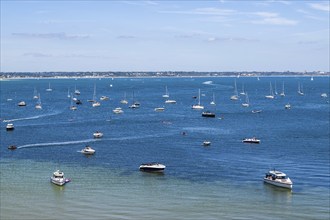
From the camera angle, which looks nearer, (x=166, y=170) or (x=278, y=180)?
(x=278, y=180)

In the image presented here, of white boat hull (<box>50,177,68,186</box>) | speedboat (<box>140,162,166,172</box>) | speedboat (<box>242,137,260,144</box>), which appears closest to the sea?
white boat hull (<box>50,177,68,186</box>)

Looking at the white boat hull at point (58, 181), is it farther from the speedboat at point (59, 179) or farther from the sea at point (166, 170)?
the sea at point (166, 170)

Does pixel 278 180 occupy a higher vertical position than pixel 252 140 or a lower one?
lower

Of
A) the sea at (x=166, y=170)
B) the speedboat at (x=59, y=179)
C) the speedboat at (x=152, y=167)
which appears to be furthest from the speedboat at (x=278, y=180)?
the speedboat at (x=59, y=179)

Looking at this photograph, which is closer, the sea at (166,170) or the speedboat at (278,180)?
the sea at (166,170)

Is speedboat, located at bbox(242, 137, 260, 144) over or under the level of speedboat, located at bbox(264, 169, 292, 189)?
over

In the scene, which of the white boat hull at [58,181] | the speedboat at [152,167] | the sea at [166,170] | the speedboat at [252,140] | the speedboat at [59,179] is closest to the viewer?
the sea at [166,170]

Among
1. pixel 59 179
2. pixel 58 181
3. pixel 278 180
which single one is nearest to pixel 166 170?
pixel 59 179

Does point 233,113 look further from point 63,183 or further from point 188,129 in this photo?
point 63,183

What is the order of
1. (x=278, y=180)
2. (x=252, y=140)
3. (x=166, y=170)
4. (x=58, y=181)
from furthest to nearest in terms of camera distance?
(x=252, y=140) → (x=166, y=170) → (x=278, y=180) → (x=58, y=181)

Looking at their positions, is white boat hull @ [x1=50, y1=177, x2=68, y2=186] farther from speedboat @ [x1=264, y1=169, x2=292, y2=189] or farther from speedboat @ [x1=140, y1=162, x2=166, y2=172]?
speedboat @ [x1=264, y1=169, x2=292, y2=189]

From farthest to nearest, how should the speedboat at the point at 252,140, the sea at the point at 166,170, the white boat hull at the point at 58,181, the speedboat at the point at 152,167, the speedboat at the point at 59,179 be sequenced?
the speedboat at the point at 252,140, the speedboat at the point at 152,167, the speedboat at the point at 59,179, the white boat hull at the point at 58,181, the sea at the point at 166,170

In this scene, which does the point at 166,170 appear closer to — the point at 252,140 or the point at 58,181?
the point at 58,181

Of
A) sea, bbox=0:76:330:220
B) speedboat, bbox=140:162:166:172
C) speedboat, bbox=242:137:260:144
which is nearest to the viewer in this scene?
sea, bbox=0:76:330:220
